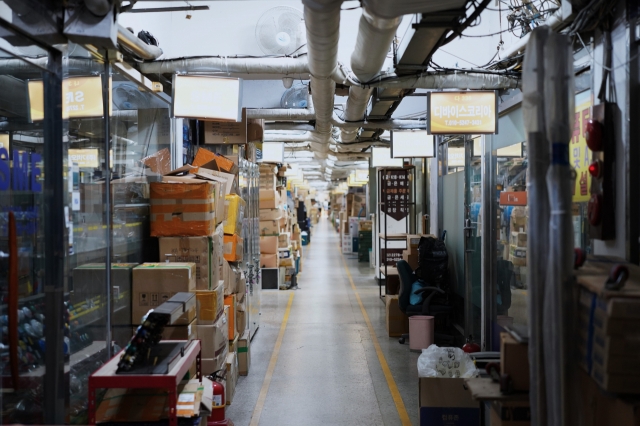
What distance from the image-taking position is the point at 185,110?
5.57 meters

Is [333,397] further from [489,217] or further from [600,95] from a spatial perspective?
[600,95]

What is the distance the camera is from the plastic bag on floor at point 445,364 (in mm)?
4246

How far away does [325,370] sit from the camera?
6.41m

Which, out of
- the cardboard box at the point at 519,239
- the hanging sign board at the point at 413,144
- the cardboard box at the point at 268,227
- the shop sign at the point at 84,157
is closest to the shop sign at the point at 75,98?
the shop sign at the point at 84,157

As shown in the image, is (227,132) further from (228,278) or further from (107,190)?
(107,190)

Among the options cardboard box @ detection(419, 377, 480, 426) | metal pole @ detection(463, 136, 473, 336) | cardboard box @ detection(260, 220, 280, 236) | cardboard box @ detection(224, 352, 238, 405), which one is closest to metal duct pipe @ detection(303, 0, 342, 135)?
metal pole @ detection(463, 136, 473, 336)

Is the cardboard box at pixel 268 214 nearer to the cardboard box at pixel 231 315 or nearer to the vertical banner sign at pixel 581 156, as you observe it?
the cardboard box at pixel 231 315

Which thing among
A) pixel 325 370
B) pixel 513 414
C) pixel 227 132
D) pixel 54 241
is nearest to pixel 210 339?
pixel 54 241

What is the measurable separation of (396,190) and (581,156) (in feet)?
23.1

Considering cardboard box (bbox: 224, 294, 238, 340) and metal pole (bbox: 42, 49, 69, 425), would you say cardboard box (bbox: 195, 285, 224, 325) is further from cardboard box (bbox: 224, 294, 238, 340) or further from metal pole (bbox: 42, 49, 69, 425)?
metal pole (bbox: 42, 49, 69, 425)

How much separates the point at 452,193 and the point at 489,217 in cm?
199

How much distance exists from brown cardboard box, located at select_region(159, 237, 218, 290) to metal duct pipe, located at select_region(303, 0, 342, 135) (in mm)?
1710

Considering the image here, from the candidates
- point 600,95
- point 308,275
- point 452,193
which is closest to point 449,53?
point 452,193

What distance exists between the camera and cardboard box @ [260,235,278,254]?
37.6 ft
